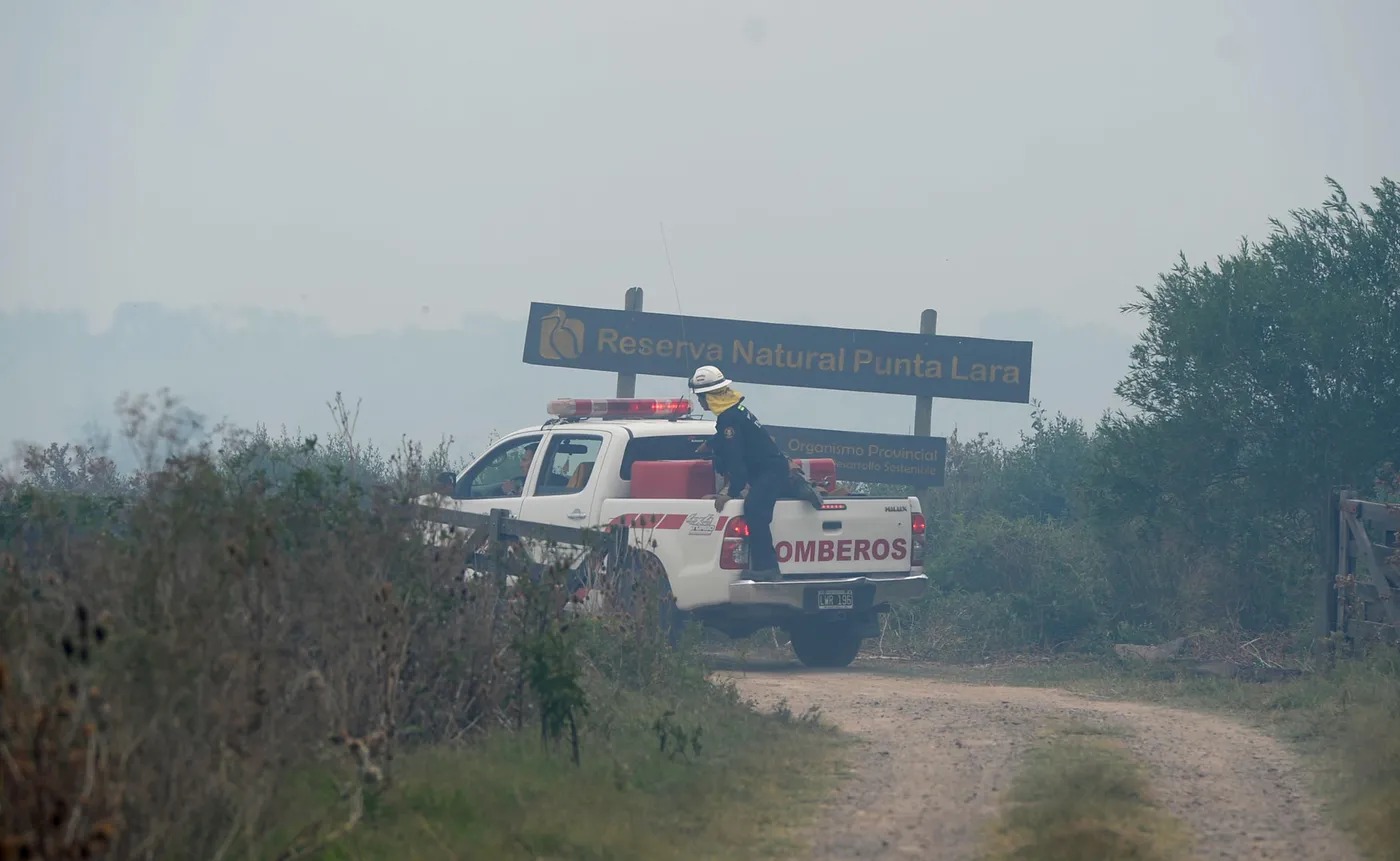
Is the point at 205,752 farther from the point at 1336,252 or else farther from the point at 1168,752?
the point at 1336,252

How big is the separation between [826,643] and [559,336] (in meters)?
7.28

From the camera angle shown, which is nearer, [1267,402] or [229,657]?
[229,657]

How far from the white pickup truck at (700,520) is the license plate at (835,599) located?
0.04 ft

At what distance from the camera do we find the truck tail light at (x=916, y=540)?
14016mm

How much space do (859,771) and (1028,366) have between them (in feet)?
41.6

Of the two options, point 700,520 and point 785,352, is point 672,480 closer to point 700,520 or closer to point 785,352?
point 700,520

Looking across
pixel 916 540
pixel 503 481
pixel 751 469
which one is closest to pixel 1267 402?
pixel 916 540

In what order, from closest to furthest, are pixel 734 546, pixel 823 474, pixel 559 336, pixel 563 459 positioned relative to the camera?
1. pixel 734 546
2. pixel 563 459
3. pixel 823 474
4. pixel 559 336

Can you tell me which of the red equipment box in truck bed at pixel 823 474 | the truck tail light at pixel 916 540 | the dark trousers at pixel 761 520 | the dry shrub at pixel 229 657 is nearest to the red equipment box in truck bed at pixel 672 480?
the dark trousers at pixel 761 520

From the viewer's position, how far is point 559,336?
20.5 metres

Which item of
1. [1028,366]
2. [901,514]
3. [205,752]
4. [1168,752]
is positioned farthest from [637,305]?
[205,752]

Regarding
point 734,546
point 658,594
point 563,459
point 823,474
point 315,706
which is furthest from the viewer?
point 823,474

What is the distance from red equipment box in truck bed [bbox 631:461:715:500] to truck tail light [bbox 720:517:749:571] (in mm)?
531

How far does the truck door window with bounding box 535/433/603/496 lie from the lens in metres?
14.1
